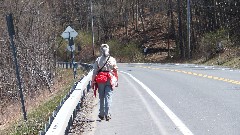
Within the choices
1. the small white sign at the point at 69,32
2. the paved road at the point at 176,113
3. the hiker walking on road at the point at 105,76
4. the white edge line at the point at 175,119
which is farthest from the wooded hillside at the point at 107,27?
the hiker walking on road at the point at 105,76

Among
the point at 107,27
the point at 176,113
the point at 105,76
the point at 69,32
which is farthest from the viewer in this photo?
A: the point at 107,27

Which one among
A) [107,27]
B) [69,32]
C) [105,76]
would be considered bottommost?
[105,76]

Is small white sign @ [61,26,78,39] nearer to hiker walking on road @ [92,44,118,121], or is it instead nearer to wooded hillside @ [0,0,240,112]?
wooded hillside @ [0,0,240,112]

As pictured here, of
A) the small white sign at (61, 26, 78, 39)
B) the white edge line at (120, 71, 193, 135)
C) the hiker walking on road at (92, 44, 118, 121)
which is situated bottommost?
the white edge line at (120, 71, 193, 135)

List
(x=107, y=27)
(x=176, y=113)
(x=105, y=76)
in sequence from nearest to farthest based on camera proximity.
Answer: (x=105, y=76), (x=176, y=113), (x=107, y=27)

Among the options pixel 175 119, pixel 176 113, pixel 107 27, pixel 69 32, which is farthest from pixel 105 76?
pixel 107 27

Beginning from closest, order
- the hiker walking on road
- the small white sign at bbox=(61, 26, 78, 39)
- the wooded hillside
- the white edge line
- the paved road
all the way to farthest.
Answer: the white edge line
the paved road
the hiker walking on road
the small white sign at bbox=(61, 26, 78, 39)
the wooded hillside

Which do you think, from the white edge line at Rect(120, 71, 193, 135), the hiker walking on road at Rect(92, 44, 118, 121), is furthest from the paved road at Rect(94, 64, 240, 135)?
the hiker walking on road at Rect(92, 44, 118, 121)

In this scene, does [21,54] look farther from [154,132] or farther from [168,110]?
[154,132]

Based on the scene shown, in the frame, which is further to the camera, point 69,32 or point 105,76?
point 69,32

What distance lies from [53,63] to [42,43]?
4.77 m

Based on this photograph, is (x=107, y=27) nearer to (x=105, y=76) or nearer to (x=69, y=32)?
(x=69, y=32)

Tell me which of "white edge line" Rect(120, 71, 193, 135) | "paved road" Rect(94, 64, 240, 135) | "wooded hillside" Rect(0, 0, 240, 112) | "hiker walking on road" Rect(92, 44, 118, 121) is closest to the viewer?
"white edge line" Rect(120, 71, 193, 135)

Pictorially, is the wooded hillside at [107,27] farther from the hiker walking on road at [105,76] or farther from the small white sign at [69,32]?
the hiker walking on road at [105,76]
